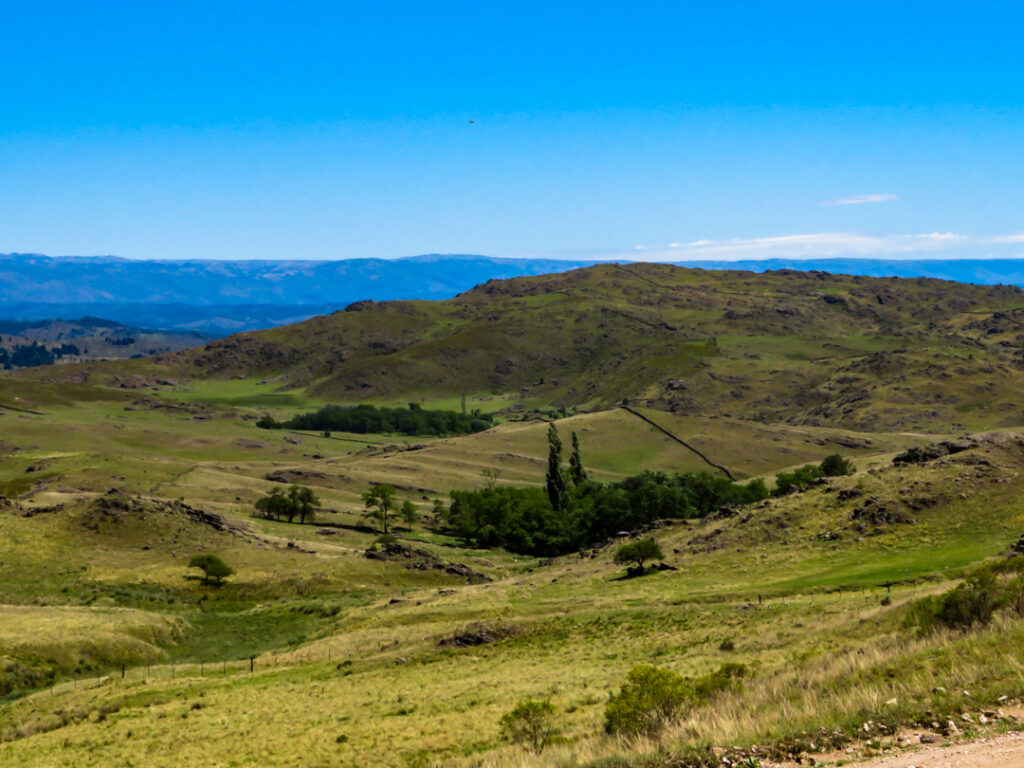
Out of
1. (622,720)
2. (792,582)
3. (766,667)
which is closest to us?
(622,720)

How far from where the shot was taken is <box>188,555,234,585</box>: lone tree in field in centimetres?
7631

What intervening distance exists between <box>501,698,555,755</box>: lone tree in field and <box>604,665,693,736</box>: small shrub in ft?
6.36

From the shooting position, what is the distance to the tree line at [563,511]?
361 ft

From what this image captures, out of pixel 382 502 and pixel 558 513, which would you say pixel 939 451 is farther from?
pixel 382 502

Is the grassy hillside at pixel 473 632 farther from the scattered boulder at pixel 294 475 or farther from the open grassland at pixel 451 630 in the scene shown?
the scattered boulder at pixel 294 475

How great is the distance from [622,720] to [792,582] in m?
34.5

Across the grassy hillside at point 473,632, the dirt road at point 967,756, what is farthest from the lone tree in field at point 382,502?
the dirt road at point 967,756

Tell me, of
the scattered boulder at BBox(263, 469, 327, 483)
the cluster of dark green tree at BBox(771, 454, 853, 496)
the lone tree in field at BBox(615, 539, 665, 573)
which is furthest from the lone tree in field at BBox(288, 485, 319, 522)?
the cluster of dark green tree at BBox(771, 454, 853, 496)

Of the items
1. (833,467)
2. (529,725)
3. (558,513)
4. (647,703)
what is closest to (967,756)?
(647,703)

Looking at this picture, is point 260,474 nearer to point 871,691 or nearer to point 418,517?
point 418,517

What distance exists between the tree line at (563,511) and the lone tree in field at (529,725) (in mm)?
79261

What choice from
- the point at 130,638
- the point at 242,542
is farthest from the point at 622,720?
the point at 242,542

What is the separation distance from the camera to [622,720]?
76.3ft

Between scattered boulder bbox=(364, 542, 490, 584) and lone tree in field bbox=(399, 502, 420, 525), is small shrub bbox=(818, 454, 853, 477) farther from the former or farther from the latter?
scattered boulder bbox=(364, 542, 490, 584)
